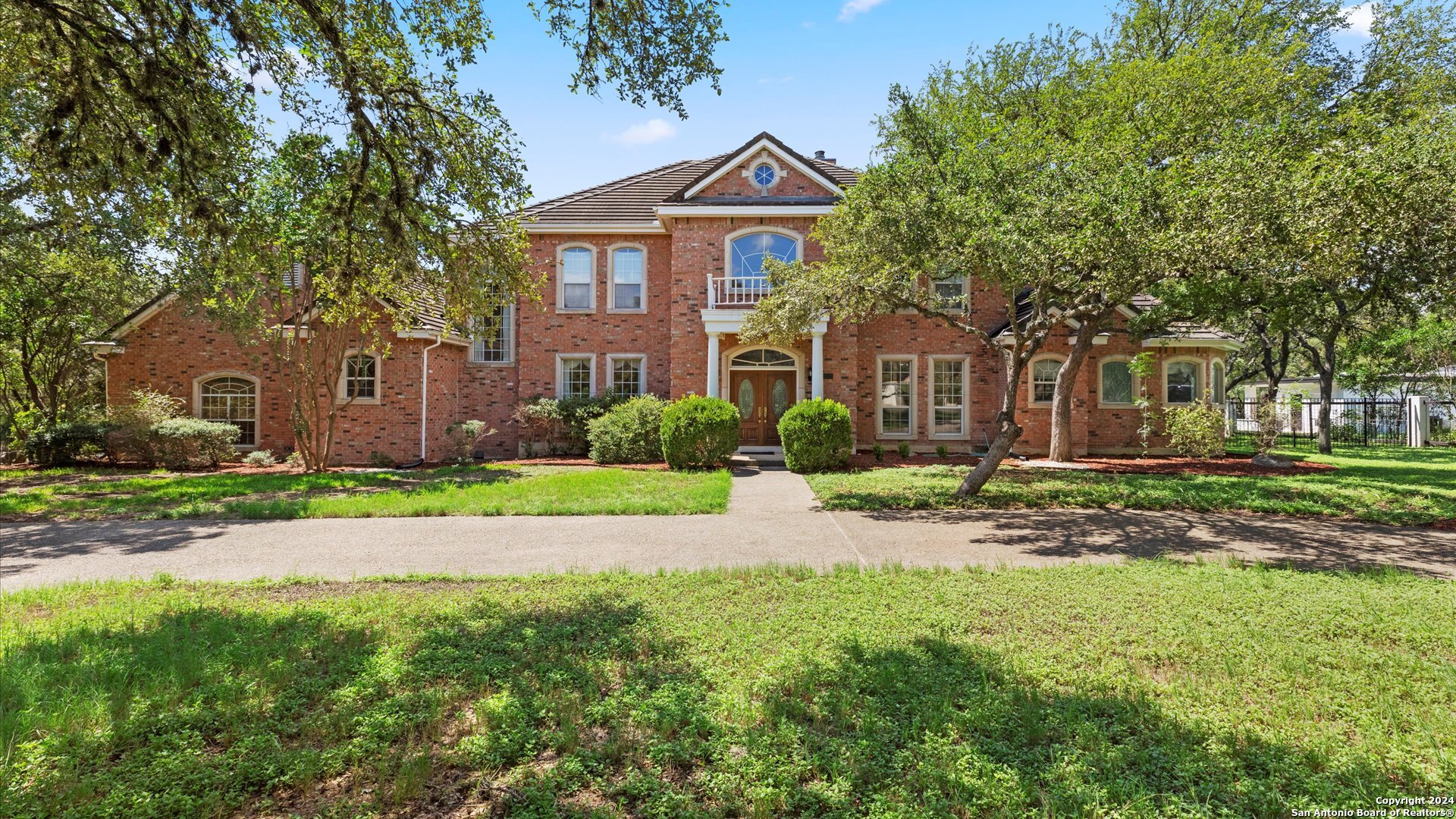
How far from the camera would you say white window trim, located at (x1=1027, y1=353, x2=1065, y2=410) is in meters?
17.5

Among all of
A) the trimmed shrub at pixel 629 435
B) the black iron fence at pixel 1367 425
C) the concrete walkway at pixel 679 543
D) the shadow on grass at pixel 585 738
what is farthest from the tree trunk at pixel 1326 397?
the shadow on grass at pixel 585 738

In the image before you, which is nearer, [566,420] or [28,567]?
[28,567]

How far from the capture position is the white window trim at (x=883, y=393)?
17781mm

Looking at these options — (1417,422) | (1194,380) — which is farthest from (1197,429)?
(1417,422)

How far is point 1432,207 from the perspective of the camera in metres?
6.97

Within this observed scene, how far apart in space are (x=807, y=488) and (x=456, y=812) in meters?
9.26

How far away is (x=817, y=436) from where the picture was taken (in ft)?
44.6

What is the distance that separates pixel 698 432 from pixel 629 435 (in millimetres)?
2214

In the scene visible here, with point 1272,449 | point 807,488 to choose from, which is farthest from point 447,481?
point 1272,449

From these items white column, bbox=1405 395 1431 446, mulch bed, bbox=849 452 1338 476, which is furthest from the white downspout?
white column, bbox=1405 395 1431 446

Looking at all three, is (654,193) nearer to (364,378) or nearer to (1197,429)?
(364,378)

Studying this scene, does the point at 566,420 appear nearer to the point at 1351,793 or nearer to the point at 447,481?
the point at 447,481

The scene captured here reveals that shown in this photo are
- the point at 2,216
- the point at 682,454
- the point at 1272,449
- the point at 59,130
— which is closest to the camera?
the point at 59,130

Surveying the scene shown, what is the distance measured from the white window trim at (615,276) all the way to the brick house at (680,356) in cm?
4
